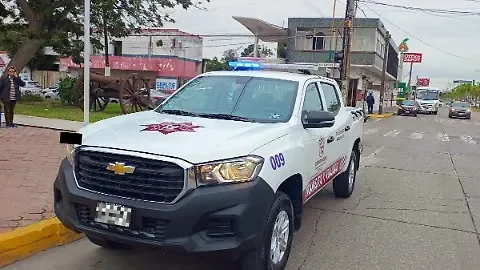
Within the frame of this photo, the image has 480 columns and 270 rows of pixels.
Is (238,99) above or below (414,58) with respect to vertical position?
below

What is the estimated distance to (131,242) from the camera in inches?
132

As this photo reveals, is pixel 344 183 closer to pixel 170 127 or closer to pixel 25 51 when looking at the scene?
pixel 170 127

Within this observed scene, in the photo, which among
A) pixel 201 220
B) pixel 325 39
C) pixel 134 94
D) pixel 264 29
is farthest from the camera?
pixel 264 29

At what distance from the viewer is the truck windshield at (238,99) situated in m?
4.58

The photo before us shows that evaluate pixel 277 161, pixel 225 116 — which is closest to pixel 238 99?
pixel 225 116

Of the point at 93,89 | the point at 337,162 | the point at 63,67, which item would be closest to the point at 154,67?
the point at 63,67

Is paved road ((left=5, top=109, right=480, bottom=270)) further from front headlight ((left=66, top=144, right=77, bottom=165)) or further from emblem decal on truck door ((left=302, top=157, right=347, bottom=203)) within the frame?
front headlight ((left=66, top=144, right=77, bottom=165))

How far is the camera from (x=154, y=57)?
1875 inches

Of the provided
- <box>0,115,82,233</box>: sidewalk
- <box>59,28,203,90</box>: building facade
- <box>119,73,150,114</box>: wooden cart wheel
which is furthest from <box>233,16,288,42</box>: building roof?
<box>0,115,82,233</box>: sidewalk

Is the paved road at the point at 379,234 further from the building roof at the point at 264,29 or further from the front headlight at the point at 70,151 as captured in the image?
the building roof at the point at 264,29

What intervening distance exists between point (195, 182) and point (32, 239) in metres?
2.13

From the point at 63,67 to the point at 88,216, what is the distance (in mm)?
51236

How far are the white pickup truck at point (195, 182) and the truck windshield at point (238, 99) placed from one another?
0.15 ft

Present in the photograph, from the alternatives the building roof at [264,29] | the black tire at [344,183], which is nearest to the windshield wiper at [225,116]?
the black tire at [344,183]
